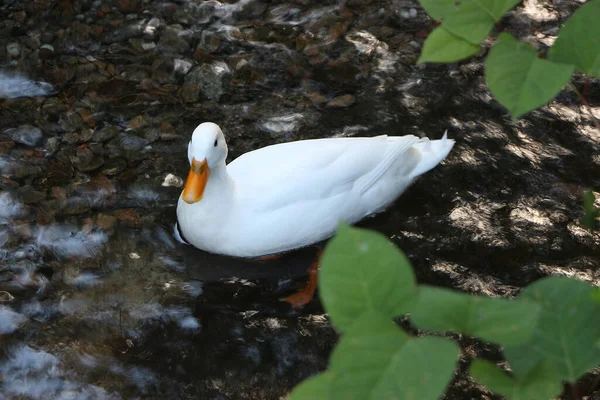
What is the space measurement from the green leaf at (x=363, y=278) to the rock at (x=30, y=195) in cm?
310

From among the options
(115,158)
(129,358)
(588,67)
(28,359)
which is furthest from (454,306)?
(115,158)

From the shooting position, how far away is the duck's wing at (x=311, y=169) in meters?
3.67

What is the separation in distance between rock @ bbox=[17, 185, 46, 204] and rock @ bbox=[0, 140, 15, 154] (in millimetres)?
353

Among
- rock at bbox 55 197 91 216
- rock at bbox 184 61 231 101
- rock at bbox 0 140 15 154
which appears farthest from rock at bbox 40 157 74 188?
rock at bbox 184 61 231 101

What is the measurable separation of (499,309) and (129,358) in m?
2.37

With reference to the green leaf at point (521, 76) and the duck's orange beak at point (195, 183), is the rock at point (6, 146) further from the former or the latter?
the green leaf at point (521, 76)

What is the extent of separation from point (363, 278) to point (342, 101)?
362cm

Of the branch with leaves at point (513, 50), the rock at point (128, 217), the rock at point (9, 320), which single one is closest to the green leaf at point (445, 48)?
the branch with leaves at point (513, 50)

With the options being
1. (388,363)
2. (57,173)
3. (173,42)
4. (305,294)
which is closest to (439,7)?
(388,363)

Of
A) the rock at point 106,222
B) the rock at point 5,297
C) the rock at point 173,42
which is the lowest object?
the rock at point 5,297

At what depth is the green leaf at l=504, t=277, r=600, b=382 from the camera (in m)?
1.38

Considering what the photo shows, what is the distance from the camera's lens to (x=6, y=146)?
→ 168 inches

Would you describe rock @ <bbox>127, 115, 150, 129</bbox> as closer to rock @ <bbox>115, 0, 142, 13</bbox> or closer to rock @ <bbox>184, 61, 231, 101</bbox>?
rock @ <bbox>184, 61, 231, 101</bbox>

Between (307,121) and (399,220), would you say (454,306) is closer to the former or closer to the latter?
(399,220)
